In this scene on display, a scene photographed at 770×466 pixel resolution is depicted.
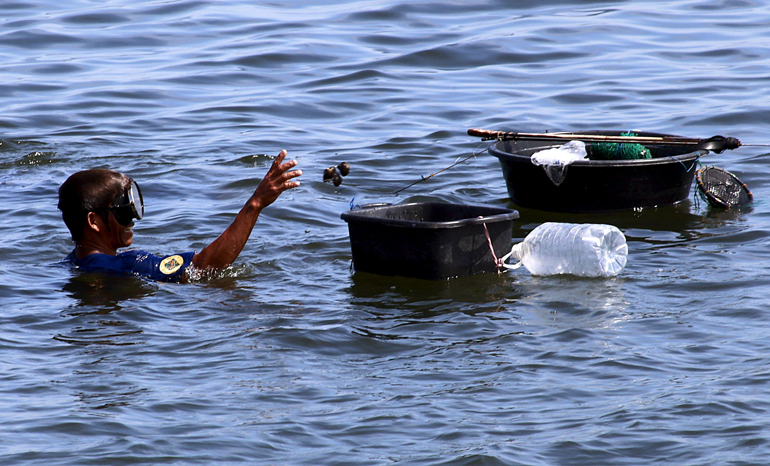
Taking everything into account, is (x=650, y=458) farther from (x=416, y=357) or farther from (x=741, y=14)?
(x=741, y=14)

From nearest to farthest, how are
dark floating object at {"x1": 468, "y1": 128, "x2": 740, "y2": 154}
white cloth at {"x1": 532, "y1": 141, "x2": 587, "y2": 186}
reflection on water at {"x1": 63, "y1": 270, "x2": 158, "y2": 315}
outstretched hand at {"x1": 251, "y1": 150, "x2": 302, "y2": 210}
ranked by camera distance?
outstretched hand at {"x1": 251, "y1": 150, "x2": 302, "y2": 210}, reflection on water at {"x1": 63, "y1": 270, "x2": 158, "y2": 315}, dark floating object at {"x1": 468, "y1": 128, "x2": 740, "y2": 154}, white cloth at {"x1": 532, "y1": 141, "x2": 587, "y2": 186}

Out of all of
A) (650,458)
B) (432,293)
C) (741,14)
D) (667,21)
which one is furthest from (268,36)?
(650,458)

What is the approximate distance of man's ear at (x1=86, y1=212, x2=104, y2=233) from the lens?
6.50 meters

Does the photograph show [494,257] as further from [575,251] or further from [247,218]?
[247,218]

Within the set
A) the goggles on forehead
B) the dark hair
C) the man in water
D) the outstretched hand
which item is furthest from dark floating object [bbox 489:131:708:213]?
the dark hair

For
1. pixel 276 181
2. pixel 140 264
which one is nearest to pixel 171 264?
pixel 140 264

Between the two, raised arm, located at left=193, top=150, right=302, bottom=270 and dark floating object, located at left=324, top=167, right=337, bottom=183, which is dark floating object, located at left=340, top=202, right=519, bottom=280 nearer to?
dark floating object, located at left=324, top=167, right=337, bottom=183

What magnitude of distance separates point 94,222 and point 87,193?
0.21 m

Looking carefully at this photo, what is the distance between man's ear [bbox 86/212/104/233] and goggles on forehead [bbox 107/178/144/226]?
0.40 ft

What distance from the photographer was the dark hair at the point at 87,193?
646cm

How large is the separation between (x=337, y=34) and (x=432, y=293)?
12.8 metres

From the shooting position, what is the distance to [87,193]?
6.45 meters

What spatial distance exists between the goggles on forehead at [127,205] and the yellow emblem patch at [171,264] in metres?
0.37

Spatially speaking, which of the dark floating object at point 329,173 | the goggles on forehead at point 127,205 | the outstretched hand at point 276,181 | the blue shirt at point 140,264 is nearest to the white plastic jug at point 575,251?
the dark floating object at point 329,173
